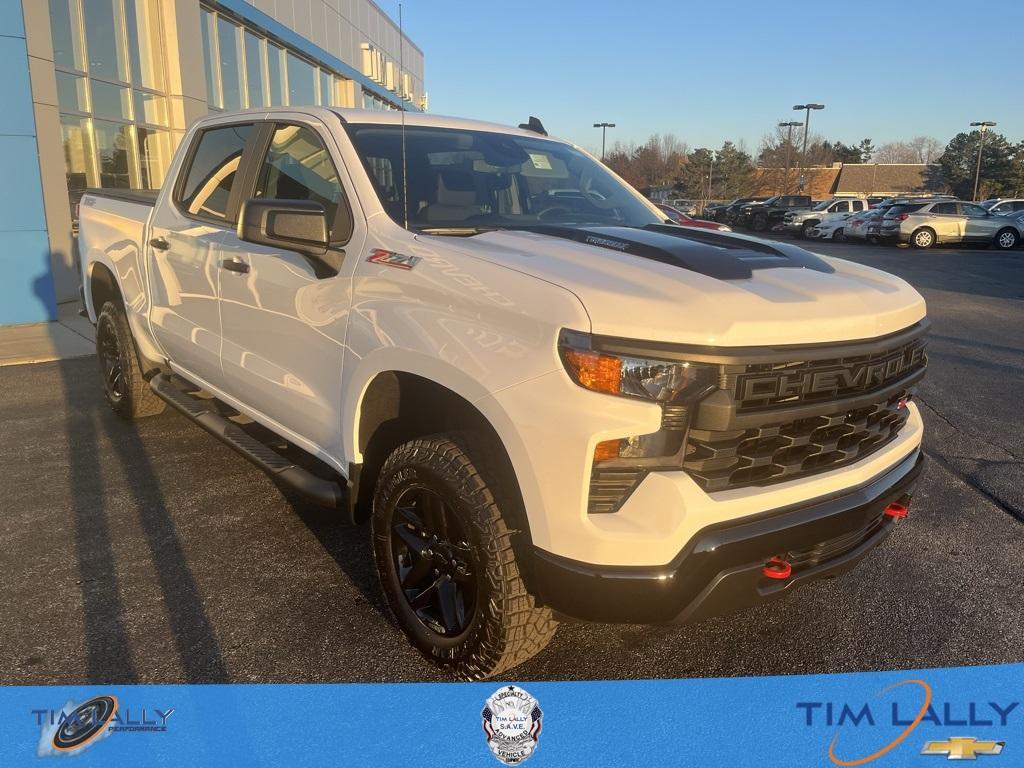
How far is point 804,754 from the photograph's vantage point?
2.41m

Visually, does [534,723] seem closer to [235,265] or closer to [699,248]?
[699,248]

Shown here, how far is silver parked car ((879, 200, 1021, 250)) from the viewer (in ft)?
82.4

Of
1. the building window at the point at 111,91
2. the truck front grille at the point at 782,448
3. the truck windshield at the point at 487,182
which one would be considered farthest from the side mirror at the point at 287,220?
the building window at the point at 111,91

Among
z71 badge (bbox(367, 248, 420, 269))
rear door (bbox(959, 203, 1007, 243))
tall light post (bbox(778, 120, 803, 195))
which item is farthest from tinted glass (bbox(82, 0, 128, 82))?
tall light post (bbox(778, 120, 803, 195))

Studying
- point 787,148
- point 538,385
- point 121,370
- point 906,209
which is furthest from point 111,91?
point 787,148

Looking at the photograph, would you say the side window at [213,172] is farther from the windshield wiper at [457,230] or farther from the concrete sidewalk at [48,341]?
the concrete sidewalk at [48,341]

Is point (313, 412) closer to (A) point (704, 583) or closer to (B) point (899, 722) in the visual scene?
(A) point (704, 583)

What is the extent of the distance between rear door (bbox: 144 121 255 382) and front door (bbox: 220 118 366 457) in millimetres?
175

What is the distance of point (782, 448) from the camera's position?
229cm

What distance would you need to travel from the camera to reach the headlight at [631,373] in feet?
6.90

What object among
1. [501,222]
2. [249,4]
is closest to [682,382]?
[501,222]

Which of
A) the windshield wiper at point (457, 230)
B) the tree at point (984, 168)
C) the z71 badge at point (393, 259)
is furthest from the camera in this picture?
the tree at point (984, 168)

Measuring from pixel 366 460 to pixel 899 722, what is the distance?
199 centimetres

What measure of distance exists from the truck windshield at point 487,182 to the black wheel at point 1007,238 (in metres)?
25.9
